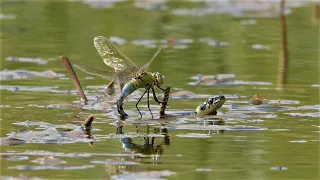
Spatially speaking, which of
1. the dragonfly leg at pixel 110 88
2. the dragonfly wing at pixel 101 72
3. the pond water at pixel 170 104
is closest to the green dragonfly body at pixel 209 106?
the pond water at pixel 170 104

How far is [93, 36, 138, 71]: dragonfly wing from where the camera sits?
662 cm

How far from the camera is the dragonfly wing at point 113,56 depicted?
662cm

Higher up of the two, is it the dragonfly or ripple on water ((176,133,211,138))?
the dragonfly

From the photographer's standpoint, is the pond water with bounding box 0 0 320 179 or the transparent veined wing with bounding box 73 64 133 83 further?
the transparent veined wing with bounding box 73 64 133 83

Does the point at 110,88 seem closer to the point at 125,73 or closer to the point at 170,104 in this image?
the point at 170,104

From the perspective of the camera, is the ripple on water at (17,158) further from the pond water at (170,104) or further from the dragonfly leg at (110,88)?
the dragonfly leg at (110,88)

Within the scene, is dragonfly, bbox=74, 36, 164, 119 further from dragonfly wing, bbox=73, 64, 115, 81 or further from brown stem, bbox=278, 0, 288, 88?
brown stem, bbox=278, 0, 288, 88

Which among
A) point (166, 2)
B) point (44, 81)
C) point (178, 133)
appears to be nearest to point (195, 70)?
point (44, 81)

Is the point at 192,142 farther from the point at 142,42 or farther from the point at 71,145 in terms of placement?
the point at 142,42

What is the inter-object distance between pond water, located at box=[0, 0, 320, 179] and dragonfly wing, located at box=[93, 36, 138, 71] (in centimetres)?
34

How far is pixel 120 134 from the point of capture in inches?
230

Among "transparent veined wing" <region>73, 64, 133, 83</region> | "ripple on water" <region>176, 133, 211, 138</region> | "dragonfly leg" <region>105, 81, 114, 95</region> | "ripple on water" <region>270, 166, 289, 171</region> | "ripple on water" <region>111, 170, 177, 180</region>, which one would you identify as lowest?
"ripple on water" <region>111, 170, 177, 180</region>

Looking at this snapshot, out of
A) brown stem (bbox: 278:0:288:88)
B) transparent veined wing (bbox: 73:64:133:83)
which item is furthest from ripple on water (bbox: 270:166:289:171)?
brown stem (bbox: 278:0:288:88)

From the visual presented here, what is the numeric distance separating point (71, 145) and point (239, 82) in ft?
10.4
